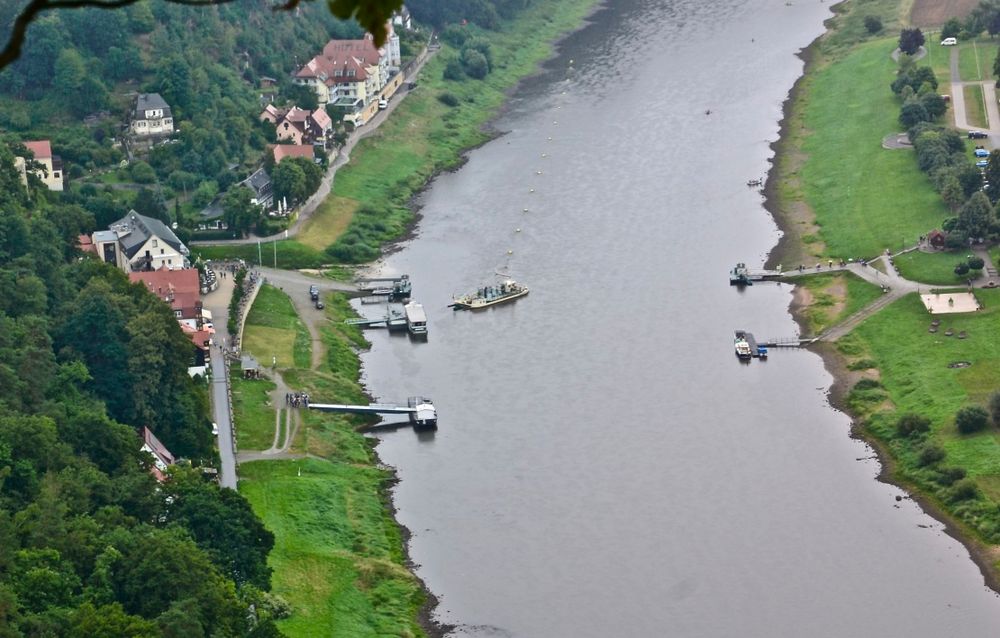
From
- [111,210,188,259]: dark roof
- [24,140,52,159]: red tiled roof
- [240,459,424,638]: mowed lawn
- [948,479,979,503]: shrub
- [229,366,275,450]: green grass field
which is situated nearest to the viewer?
[240,459,424,638]: mowed lawn

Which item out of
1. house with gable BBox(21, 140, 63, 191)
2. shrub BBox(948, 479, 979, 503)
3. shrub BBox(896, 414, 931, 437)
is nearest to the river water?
shrub BBox(948, 479, 979, 503)

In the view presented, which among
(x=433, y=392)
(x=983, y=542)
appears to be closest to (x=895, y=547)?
(x=983, y=542)

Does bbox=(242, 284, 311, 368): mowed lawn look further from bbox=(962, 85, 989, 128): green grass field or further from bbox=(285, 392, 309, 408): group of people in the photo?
bbox=(962, 85, 989, 128): green grass field

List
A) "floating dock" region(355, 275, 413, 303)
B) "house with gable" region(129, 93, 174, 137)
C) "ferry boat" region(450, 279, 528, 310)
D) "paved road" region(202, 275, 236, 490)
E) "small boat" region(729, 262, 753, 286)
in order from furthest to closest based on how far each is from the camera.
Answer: "house with gable" region(129, 93, 174, 137)
"floating dock" region(355, 275, 413, 303)
"small boat" region(729, 262, 753, 286)
"ferry boat" region(450, 279, 528, 310)
"paved road" region(202, 275, 236, 490)

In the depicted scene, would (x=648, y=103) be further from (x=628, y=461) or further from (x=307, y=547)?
(x=307, y=547)

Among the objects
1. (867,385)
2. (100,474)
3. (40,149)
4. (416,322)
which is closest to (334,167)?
(40,149)

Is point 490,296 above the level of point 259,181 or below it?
below

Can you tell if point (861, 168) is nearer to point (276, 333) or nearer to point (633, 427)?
point (633, 427)

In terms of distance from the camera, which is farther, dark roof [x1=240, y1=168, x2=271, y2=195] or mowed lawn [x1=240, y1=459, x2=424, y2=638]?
dark roof [x1=240, y1=168, x2=271, y2=195]
